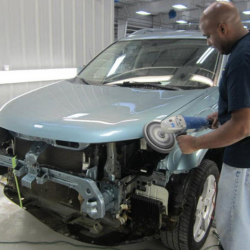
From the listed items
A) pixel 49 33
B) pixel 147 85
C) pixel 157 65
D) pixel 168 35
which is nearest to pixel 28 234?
pixel 147 85

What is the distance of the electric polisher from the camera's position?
1.66 metres

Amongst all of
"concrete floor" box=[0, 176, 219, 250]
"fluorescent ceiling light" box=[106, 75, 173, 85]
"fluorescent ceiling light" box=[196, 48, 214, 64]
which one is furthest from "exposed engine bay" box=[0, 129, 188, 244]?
"fluorescent ceiling light" box=[196, 48, 214, 64]

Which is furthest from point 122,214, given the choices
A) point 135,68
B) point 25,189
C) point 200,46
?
point 200,46

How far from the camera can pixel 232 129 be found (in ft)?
4.91

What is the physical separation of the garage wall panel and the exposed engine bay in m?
2.85

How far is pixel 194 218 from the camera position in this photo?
2.15 meters

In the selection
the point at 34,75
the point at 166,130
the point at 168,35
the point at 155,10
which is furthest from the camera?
the point at 155,10

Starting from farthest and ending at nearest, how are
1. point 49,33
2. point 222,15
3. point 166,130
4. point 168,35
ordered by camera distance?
point 49,33
point 168,35
point 166,130
point 222,15

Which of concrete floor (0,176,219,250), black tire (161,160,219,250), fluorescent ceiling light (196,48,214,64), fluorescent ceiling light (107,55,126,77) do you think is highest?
fluorescent ceiling light (196,48,214,64)

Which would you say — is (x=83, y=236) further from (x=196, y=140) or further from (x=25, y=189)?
(x=196, y=140)

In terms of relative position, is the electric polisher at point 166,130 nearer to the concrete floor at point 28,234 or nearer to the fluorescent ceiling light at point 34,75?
the concrete floor at point 28,234

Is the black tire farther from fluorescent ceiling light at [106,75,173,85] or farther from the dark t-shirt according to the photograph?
fluorescent ceiling light at [106,75,173,85]

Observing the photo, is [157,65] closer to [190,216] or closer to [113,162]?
[113,162]

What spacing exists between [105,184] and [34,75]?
347 cm
